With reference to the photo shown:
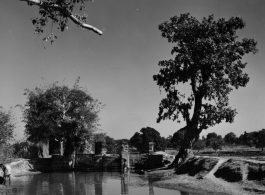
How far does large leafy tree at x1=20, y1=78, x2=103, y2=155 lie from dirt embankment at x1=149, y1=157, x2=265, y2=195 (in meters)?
17.6

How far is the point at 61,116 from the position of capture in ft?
120

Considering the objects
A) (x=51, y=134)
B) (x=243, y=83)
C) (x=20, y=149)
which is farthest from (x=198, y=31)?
(x=20, y=149)

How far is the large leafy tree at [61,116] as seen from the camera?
119 ft

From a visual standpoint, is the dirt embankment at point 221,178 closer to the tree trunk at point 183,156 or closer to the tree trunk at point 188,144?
the tree trunk at point 183,156

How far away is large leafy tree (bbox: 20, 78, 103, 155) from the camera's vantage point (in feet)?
119

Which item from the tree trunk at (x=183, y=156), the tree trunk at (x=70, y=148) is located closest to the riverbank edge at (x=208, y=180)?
the tree trunk at (x=183, y=156)

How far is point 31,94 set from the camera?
37844 millimetres

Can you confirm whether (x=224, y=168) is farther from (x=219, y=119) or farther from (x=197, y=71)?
(x=197, y=71)

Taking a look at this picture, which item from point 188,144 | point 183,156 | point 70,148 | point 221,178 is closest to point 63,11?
point 221,178

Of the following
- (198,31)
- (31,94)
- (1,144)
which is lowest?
(1,144)

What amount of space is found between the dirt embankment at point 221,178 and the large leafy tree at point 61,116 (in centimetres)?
1763

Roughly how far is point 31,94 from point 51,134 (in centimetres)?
595

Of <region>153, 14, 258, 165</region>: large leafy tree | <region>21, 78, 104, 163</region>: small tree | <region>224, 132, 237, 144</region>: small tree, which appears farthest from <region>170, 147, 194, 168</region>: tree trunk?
<region>224, 132, 237, 144</region>: small tree

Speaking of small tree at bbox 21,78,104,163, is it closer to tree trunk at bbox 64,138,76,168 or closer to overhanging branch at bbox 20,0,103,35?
tree trunk at bbox 64,138,76,168
